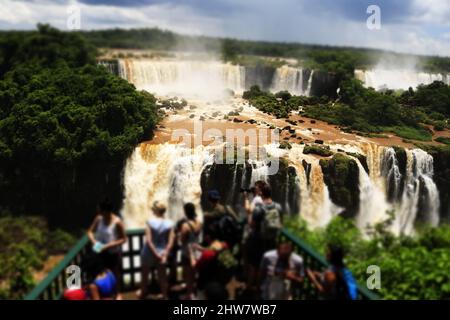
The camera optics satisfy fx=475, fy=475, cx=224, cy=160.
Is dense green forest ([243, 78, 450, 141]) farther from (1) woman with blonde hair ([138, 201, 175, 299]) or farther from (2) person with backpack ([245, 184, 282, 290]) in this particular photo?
(1) woman with blonde hair ([138, 201, 175, 299])

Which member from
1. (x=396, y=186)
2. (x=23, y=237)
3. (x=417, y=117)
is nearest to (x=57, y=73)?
(x=23, y=237)

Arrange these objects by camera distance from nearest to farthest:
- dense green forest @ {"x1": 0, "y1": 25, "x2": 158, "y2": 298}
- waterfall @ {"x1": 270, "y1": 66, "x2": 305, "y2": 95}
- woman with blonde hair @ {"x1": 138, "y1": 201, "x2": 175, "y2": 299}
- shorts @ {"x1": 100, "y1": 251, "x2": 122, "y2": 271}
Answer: shorts @ {"x1": 100, "y1": 251, "x2": 122, "y2": 271}, woman with blonde hair @ {"x1": 138, "y1": 201, "x2": 175, "y2": 299}, dense green forest @ {"x1": 0, "y1": 25, "x2": 158, "y2": 298}, waterfall @ {"x1": 270, "y1": 66, "x2": 305, "y2": 95}

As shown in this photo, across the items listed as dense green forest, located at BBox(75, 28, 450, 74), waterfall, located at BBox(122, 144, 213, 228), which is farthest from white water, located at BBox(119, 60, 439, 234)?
dense green forest, located at BBox(75, 28, 450, 74)

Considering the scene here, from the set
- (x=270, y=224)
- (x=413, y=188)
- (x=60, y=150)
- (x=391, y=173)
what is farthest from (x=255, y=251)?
(x=413, y=188)

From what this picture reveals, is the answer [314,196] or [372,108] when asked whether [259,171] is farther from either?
[372,108]

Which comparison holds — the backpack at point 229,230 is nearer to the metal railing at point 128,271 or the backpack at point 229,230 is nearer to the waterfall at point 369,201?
the metal railing at point 128,271
